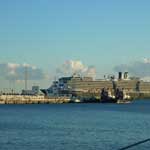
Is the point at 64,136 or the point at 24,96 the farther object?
the point at 24,96

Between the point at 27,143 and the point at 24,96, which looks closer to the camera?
the point at 27,143

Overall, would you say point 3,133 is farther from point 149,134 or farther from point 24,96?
point 24,96

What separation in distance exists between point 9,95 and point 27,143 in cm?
15431

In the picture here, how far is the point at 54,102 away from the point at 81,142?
150368mm

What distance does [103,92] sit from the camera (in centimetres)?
19950

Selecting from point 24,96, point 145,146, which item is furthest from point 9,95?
point 145,146

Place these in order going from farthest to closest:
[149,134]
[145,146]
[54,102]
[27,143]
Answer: [54,102], [149,134], [27,143], [145,146]

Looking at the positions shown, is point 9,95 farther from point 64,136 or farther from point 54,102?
point 64,136

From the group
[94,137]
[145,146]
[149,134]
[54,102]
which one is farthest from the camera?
[54,102]

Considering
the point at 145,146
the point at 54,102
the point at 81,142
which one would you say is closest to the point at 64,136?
the point at 81,142

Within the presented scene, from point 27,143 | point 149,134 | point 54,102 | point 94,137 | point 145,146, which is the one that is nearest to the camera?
point 145,146

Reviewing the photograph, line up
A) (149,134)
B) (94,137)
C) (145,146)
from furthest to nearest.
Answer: (149,134), (94,137), (145,146)

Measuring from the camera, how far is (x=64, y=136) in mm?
50750

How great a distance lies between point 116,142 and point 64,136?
617cm
